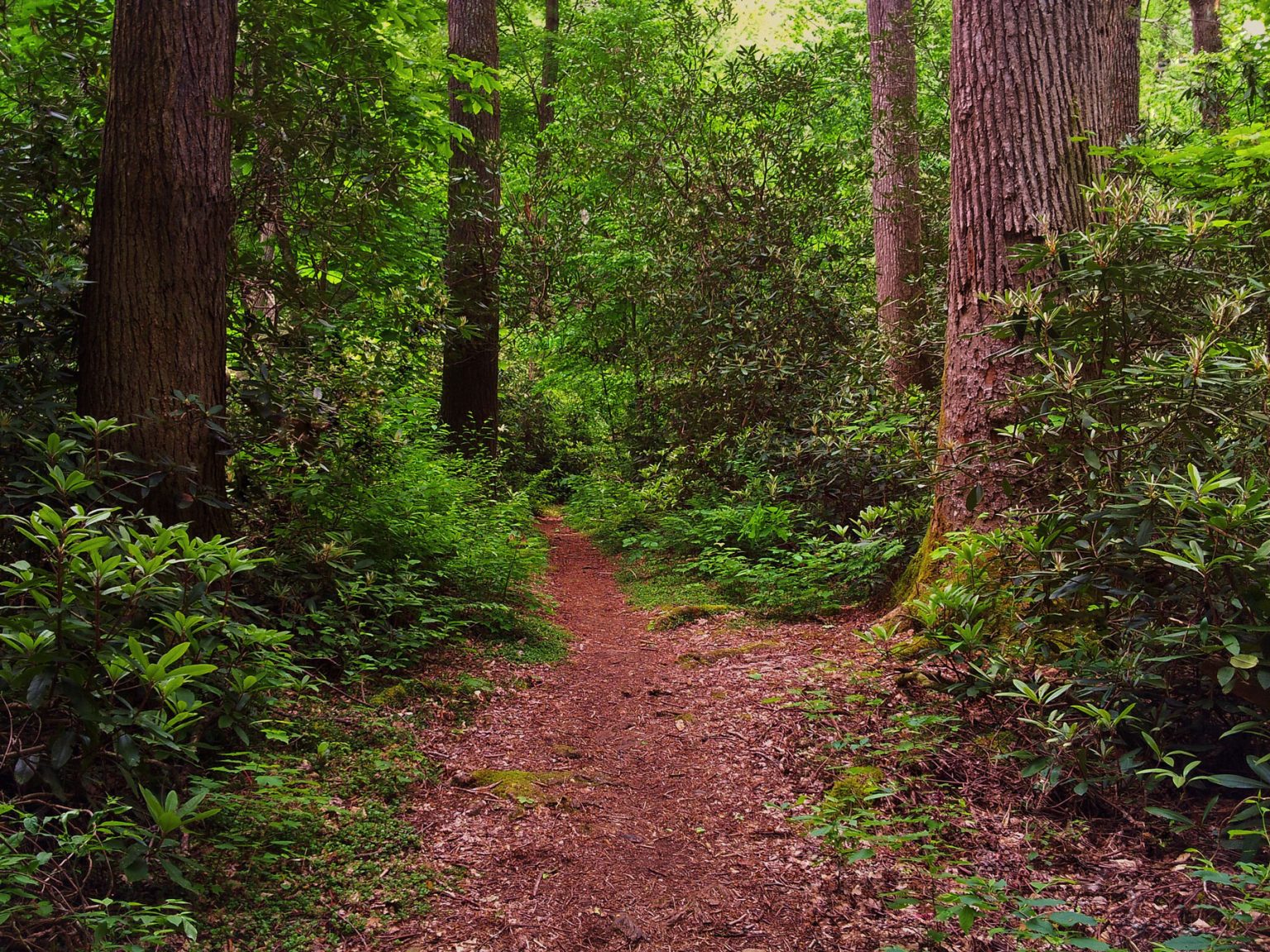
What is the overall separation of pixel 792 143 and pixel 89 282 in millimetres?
8341

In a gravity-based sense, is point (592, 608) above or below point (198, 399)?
below

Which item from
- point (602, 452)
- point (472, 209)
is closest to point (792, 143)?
point (472, 209)

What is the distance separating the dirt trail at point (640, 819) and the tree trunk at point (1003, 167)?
1738 millimetres

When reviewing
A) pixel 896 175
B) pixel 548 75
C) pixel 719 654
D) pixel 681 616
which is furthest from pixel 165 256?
pixel 548 75

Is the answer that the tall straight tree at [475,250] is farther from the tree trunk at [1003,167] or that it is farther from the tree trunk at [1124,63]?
the tree trunk at [1124,63]

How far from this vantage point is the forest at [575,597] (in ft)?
8.25

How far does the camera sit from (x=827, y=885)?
279 centimetres

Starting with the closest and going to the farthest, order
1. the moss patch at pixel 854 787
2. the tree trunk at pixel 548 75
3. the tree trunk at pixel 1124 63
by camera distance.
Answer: the moss patch at pixel 854 787 → the tree trunk at pixel 1124 63 → the tree trunk at pixel 548 75

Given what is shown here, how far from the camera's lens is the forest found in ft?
8.25

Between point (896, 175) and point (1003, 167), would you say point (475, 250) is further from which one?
point (1003, 167)

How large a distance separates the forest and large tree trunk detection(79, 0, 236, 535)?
2cm

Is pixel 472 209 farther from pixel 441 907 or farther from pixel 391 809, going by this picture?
pixel 441 907

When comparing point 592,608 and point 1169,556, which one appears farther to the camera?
point 592,608

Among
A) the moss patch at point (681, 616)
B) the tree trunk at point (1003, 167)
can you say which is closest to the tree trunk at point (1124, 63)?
the tree trunk at point (1003, 167)
